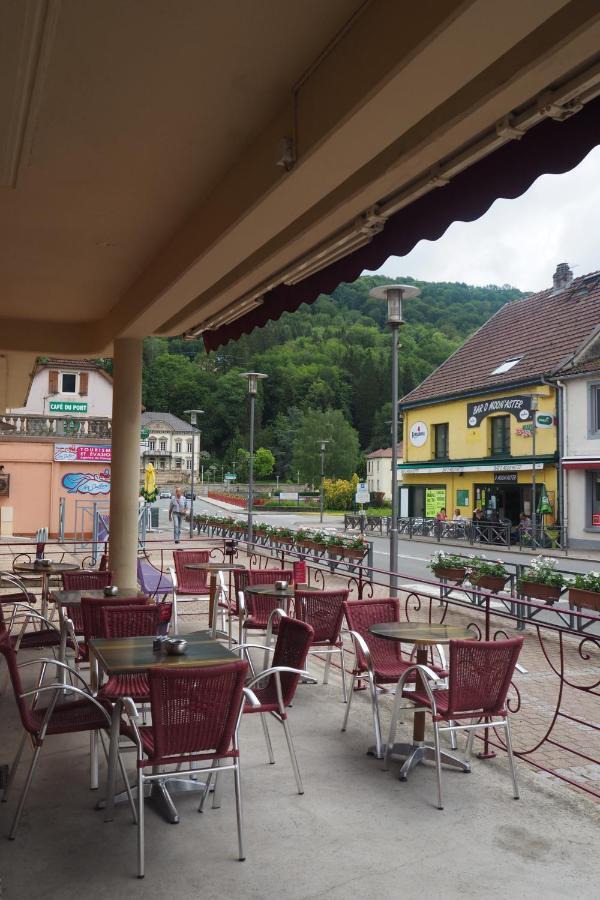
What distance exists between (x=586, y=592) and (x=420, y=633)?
5330mm

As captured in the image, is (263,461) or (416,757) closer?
(416,757)

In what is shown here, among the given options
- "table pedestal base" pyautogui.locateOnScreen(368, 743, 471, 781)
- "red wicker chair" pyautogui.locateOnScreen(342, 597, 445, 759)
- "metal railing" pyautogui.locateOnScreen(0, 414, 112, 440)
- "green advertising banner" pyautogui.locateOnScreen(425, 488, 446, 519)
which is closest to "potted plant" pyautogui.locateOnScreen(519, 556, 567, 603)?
"red wicker chair" pyautogui.locateOnScreen(342, 597, 445, 759)

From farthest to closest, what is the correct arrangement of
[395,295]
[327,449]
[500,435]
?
[327,449] < [500,435] < [395,295]

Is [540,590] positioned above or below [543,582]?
below

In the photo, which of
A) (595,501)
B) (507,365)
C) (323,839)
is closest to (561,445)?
(595,501)

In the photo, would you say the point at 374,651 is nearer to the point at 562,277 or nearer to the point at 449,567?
the point at 449,567

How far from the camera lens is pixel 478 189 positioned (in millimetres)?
3049

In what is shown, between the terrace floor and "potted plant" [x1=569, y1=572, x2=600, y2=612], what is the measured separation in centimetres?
Result: 507

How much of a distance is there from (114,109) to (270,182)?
72cm

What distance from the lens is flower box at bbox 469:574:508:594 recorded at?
35.0 ft

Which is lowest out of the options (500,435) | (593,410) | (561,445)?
(561,445)

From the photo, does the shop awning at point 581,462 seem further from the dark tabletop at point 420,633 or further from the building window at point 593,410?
the dark tabletop at point 420,633

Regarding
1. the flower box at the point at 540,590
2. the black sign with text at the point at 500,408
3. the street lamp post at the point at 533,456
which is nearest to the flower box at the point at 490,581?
the flower box at the point at 540,590

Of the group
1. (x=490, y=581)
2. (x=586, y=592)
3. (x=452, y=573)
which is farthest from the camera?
(x=452, y=573)
